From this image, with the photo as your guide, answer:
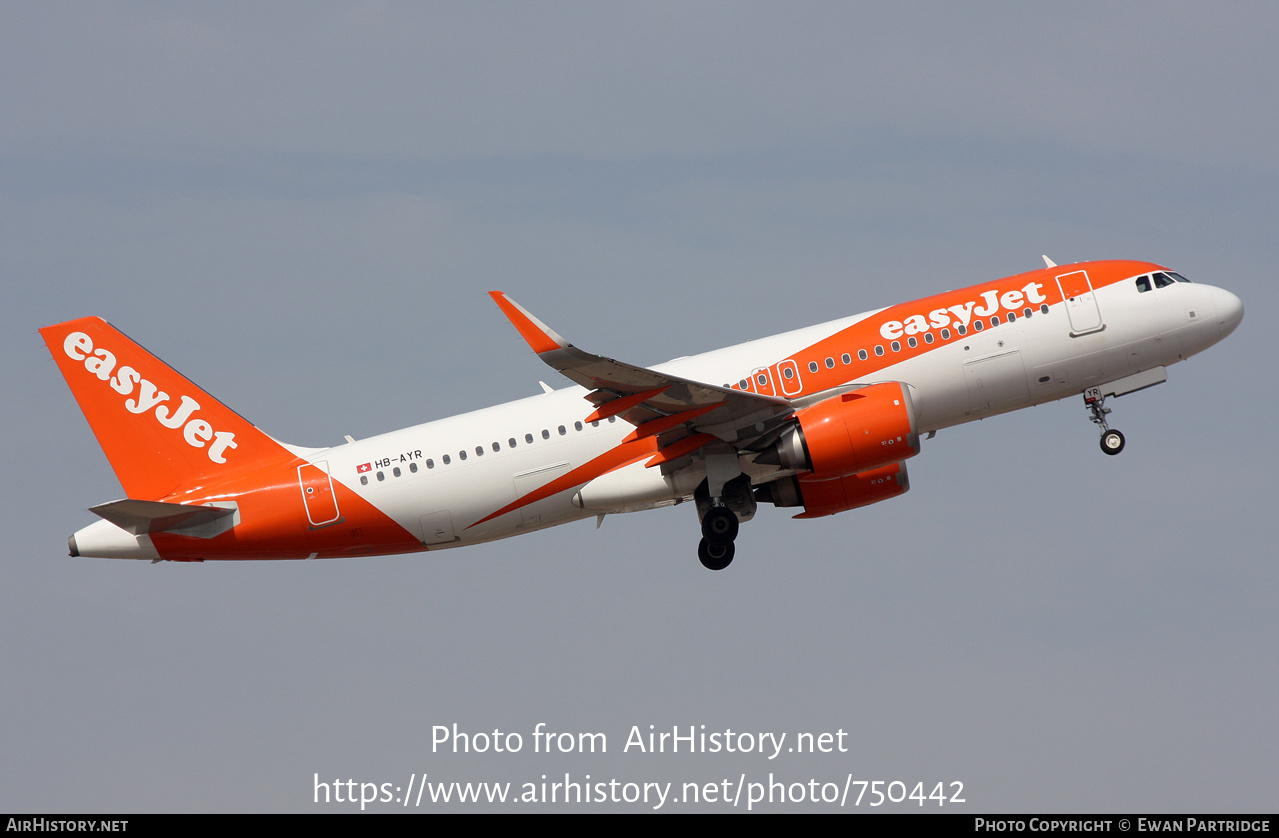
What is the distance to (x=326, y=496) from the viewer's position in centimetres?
3566

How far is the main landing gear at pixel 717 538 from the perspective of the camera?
35469 millimetres

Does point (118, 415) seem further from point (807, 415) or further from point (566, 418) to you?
point (807, 415)

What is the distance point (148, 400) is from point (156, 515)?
4.25 m

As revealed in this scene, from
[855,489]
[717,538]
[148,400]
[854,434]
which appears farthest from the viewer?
A: [148,400]

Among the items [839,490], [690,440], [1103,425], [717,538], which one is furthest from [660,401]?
[1103,425]

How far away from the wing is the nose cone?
→ 12.0m

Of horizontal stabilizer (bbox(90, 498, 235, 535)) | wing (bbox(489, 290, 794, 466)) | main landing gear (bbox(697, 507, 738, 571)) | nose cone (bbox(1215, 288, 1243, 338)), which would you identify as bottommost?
main landing gear (bbox(697, 507, 738, 571))

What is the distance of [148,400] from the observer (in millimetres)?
37438

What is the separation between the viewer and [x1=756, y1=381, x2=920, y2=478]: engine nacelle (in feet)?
108

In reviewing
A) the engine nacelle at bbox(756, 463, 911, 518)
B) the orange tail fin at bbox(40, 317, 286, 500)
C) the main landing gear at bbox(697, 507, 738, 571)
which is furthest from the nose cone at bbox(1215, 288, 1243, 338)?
the orange tail fin at bbox(40, 317, 286, 500)

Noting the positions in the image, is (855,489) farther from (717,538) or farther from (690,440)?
(690,440)

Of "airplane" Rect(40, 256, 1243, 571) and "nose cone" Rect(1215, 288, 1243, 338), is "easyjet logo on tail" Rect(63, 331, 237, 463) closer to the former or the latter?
"airplane" Rect(40, 256, 1243, 571)

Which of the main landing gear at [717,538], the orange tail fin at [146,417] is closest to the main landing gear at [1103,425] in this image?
the main landing gear at [717,538]

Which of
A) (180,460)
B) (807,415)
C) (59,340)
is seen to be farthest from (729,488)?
(59,340)
